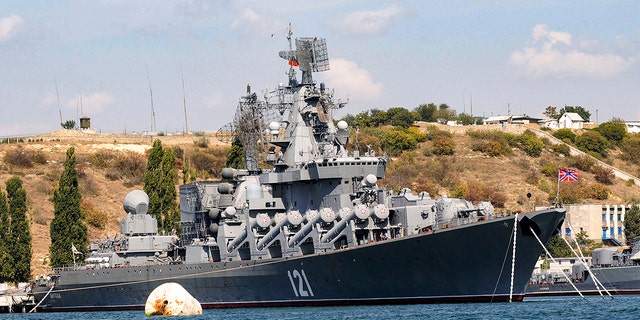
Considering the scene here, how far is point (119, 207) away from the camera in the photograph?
102 meters

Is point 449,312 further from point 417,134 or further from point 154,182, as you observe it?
point 417,134

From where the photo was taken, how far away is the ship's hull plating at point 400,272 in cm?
4375

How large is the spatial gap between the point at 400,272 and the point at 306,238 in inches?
214

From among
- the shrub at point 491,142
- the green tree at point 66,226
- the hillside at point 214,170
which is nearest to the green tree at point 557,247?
the hillside at point 214,170

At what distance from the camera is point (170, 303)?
46875 mm

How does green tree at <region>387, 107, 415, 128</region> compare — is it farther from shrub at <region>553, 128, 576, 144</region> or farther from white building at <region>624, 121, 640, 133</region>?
white building at <region>624, 121, 640, 133</region>

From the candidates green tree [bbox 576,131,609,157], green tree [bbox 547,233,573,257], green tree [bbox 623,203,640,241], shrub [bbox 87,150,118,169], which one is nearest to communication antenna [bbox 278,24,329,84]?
green tree [bbox 547,233,573,257]

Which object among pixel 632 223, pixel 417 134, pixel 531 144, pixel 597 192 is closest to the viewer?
pixel 632 223

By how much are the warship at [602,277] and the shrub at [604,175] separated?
46.4 metres

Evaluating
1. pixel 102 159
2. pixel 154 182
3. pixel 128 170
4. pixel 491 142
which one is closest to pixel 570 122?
pixel 491 142

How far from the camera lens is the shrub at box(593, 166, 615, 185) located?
405 feet

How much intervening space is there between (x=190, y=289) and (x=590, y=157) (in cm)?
8369

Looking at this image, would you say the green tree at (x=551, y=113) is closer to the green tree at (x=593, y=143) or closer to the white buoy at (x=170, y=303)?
the green tree at (x=593, y=143)

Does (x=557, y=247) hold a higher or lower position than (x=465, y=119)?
lower
